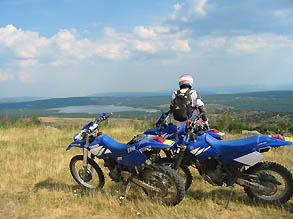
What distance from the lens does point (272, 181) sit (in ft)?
12.5

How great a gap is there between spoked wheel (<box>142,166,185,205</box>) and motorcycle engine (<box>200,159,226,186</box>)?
1.73 ft

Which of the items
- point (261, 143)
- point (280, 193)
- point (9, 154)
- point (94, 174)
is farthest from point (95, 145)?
point (9, 154)

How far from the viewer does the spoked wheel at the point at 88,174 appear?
4.95 m

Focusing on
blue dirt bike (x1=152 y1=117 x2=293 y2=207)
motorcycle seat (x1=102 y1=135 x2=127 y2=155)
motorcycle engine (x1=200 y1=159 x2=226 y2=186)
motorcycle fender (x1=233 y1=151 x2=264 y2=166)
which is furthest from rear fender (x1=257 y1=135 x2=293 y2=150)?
→ motorcycle seat (x1=102 y1=135 x2=127 y2=155)

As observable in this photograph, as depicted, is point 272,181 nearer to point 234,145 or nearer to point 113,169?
point 234,145

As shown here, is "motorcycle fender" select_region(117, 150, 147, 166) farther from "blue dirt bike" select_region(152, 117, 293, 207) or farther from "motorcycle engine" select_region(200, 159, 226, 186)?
"motorcycle engine" select_region(200, 159, 226, 186)

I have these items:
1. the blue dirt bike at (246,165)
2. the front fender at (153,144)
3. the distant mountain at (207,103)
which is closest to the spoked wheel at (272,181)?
the blue dirt bike at (246,165)

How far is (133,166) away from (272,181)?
7.24 ft

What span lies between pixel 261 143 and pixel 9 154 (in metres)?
7.45

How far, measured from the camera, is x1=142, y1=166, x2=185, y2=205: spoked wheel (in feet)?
12.8

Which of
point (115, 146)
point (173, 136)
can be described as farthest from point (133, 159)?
point (173, 136)

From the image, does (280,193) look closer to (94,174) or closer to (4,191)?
(94,174)

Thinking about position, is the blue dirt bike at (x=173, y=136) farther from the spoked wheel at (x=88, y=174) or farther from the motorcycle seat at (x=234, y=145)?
the spoked wheel at (x=88, y=174)

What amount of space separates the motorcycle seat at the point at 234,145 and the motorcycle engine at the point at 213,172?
1.14 ft
